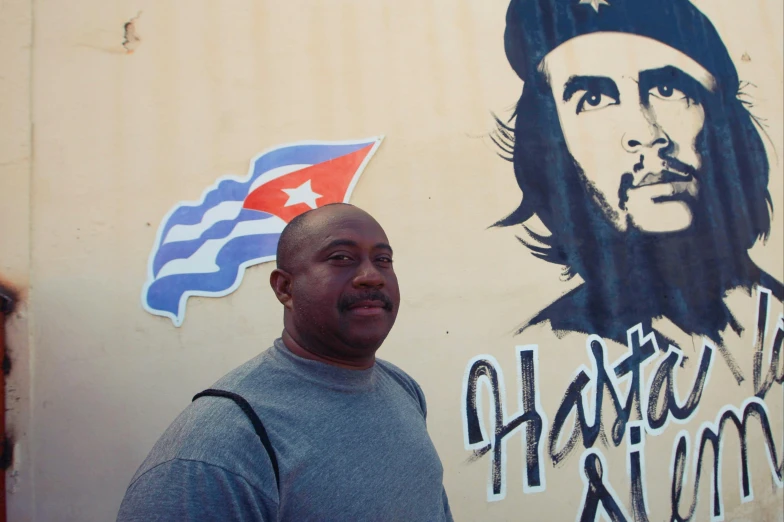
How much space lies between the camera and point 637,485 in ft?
9.12

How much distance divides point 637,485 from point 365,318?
221 cm

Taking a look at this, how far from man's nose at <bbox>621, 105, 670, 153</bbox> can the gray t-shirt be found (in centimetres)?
243

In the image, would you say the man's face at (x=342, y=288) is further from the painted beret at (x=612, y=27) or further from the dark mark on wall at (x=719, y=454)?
the dark mark on wall at (x=719, y=454)

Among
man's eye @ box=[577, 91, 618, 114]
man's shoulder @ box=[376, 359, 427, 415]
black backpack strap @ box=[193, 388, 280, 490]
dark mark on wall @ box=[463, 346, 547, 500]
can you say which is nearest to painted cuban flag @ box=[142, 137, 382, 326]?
dark mark on wall @ box=[463, 346, 547, 500]

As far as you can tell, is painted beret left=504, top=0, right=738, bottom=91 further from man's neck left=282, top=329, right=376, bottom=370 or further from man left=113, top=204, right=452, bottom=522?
man's neck left=282, top=329, right=376, bottom=370

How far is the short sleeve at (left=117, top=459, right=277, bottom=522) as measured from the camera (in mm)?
891

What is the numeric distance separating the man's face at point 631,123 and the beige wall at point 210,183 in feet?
1.35

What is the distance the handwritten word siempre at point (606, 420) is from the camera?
2613 mm

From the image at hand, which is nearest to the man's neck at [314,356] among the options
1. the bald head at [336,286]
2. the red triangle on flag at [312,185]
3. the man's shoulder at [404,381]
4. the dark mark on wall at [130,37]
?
the bald head at [336,286]

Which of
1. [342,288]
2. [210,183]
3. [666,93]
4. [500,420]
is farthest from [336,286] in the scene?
[666,93]

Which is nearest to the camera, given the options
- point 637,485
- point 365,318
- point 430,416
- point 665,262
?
point 365,318

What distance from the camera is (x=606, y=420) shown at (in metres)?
2.78

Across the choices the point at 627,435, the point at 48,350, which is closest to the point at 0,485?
the point at 48,350

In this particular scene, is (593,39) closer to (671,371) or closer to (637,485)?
(671,371)
